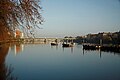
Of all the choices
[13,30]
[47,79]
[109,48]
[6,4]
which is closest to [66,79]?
[47,79]

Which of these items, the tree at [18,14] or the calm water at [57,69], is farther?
the calm water at [57,69]

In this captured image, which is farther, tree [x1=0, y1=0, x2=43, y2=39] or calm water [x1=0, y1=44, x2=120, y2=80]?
calm water [x1=0, y1=44, x2=120, y2=80]

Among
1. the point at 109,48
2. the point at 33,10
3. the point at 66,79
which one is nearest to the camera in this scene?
the point at 33,10

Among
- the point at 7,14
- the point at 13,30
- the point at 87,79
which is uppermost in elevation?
the point at 7,14

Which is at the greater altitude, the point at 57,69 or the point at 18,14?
the point at 18,14

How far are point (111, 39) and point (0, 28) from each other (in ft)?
309

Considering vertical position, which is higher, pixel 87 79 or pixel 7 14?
pixel 7 14

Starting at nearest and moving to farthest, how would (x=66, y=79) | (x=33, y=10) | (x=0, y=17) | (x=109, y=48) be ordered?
(x=0, y=17) < (x=33, y=10) < (x=66, y=79) < (x=109, y=48)

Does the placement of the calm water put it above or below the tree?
below

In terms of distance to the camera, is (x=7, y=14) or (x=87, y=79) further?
(x=87, y=79)

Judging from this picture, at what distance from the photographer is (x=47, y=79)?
1780cm

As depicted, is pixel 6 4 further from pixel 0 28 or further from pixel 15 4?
pixel 0 28

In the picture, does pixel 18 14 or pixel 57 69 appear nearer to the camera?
pixel 18 14

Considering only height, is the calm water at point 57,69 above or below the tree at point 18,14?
below
